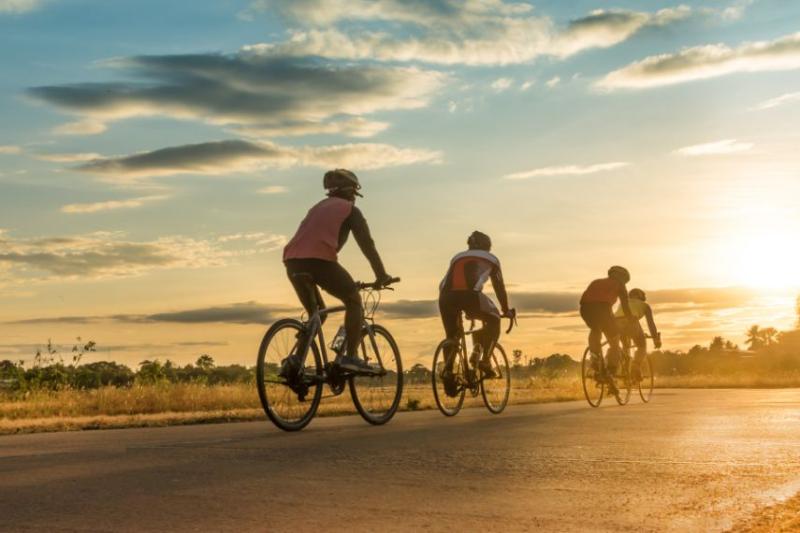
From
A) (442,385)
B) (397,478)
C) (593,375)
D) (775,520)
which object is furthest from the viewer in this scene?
(593,375)

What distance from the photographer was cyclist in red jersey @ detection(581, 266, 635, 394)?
55.6 feet

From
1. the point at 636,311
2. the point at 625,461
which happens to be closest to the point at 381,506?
the point at 625,461

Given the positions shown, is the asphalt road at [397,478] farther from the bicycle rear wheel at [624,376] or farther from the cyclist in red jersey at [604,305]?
the bicycle rear wheel at [624,376]

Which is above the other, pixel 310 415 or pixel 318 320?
pixel 318 320

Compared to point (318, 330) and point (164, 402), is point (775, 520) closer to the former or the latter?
point (318, 330)

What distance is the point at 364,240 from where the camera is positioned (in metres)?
10.6

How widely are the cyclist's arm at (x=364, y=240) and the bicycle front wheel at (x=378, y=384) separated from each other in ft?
2.81

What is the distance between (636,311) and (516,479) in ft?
41.8

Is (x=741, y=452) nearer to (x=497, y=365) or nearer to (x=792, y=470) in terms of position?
(x=792, y=470)

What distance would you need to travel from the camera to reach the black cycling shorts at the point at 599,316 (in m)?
17.0

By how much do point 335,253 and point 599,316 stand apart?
7.64m

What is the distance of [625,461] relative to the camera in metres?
7.55

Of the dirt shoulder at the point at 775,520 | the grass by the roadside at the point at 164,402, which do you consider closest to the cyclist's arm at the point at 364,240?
the grass by the roadside at the point at 164,402

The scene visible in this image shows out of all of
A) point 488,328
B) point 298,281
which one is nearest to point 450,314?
point 488,328
